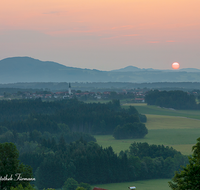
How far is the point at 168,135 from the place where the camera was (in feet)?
469

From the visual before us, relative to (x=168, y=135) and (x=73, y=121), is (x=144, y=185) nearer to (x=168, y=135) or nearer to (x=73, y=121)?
(x=168, y=135)

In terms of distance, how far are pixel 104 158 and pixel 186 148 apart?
35.8m

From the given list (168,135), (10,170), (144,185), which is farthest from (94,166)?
(168,135)

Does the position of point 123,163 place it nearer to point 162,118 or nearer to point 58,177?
point 58,177

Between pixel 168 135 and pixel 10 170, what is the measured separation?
115687 millimetres

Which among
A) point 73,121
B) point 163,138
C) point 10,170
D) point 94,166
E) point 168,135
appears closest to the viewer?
point 10,170

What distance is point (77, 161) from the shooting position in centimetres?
8256

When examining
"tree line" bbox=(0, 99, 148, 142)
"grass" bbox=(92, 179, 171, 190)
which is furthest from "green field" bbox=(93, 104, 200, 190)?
"tree line" bbox=(0, 99, 148, 142)

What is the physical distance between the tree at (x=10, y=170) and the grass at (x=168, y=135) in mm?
75172

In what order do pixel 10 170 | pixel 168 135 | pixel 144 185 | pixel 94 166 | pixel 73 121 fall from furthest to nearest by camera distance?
1. pixel 73 121
2. pixel 168 135
3. pixel 94 166
4. pixel 144 185
5. pixel 10 170

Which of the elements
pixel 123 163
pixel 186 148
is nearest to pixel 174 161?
pixel 123 163

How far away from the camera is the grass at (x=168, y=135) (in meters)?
121

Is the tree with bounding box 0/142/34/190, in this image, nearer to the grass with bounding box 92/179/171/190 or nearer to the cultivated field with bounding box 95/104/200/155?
the grass with bounding box 92/179/171/190

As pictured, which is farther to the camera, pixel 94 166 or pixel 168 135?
pixel 168 135
